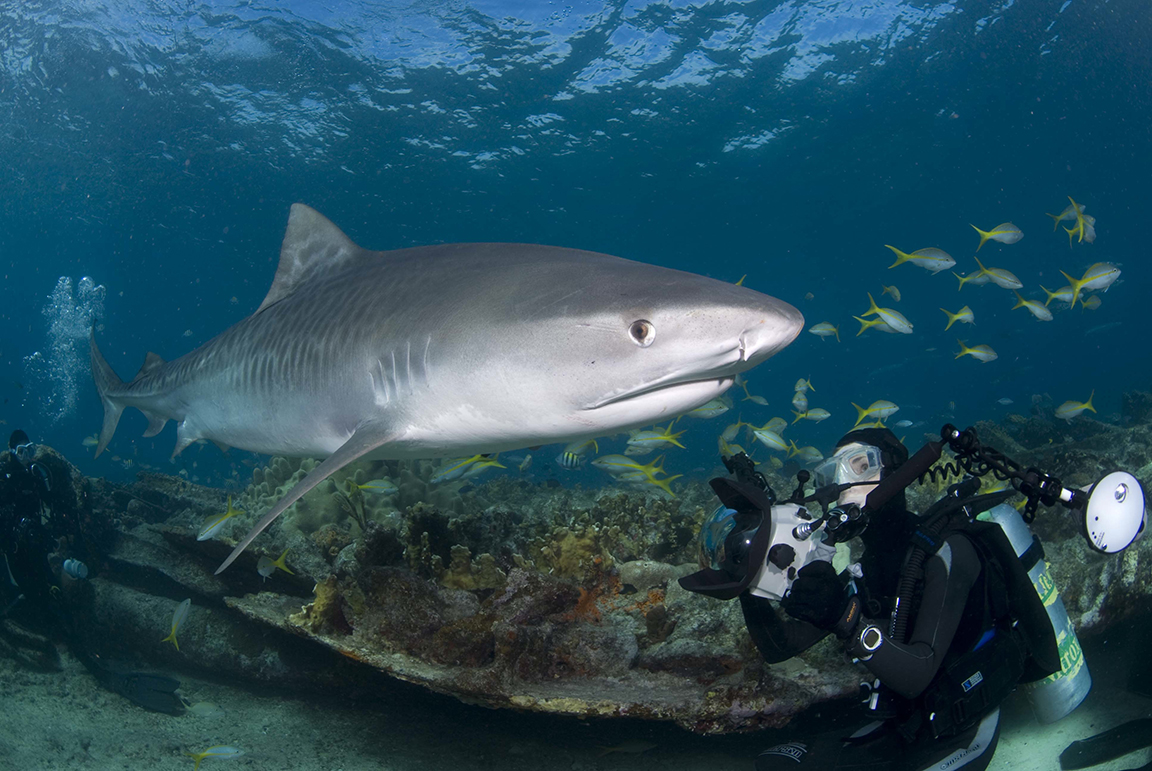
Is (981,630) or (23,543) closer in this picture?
(981,630)

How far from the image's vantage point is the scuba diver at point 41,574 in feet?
13.5

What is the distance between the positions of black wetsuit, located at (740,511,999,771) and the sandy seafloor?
601 mm

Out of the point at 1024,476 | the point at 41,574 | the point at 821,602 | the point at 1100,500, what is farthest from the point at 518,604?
the point at 41,574

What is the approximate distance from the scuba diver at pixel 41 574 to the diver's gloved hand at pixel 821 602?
4.22 meters

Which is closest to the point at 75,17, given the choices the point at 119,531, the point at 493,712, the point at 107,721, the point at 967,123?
the point at 119,531

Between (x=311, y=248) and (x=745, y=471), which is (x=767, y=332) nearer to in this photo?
(x=745, y=471)

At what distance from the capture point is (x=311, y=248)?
4.17 m

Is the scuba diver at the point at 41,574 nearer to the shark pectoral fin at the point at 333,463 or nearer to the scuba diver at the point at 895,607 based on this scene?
the shark pectoral fin at the point at 333,463

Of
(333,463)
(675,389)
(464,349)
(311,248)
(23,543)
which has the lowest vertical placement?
(23,543)

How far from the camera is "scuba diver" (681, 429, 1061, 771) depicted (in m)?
2.05

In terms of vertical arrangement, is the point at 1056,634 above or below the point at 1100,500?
below

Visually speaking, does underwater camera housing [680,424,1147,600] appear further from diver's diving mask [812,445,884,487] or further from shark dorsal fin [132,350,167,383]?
shark dorsal fin [132,350,167,383]

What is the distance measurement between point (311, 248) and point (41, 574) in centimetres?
370

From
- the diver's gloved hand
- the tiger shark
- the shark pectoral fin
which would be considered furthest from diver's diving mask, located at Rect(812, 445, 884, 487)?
the shark pectoral fin
